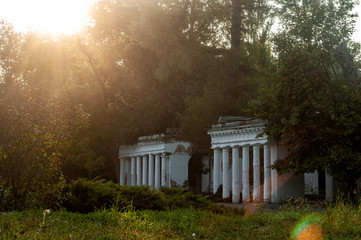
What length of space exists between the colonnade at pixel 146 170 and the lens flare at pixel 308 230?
1497 inches

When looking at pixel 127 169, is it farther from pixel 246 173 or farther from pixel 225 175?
pixel 246 173

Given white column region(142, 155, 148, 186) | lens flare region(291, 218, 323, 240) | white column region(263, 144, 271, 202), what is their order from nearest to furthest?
lens flare region(291, 218, 323, 240) → white column region(263, 144, 271, 202) → white column region(142, 155, 148, 186)

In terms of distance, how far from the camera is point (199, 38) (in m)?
59.6

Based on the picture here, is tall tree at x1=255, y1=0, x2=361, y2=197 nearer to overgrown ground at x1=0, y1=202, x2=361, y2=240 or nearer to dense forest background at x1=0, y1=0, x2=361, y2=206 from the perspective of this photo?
dense forest background at x1=0, y1=0, x2=361, y2=206

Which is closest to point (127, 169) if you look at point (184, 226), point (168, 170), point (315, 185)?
point (168, 170)

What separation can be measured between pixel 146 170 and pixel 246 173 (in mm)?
17471

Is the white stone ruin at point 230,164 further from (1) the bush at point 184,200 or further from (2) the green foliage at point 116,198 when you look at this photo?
(2) the green foliage at point 116,198

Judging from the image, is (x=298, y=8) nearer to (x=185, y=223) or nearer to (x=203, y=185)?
(x=203, y=185)

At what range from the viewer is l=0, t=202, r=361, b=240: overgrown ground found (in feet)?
47.6

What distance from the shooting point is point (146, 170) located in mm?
58969

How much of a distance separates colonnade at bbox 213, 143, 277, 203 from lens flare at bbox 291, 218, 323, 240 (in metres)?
20.6

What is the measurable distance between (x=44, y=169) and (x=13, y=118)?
2.15 m

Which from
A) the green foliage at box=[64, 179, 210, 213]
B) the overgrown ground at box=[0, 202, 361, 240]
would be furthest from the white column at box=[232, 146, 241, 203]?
the overgrown ground at box=[0, 202, 361, 240]

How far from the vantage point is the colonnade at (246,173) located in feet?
134
